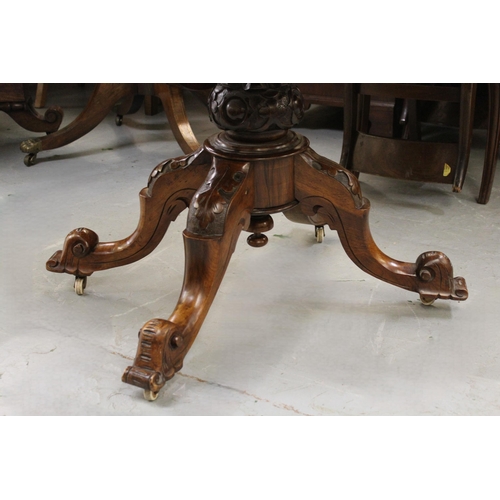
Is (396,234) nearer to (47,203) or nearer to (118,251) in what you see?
(118,251)

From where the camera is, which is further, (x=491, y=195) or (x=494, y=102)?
(x=491, y=195)

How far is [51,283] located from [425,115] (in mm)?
1374

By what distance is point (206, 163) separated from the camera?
1131mm

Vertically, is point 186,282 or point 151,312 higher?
point 186,282

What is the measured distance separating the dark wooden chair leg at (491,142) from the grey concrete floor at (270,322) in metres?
0.04

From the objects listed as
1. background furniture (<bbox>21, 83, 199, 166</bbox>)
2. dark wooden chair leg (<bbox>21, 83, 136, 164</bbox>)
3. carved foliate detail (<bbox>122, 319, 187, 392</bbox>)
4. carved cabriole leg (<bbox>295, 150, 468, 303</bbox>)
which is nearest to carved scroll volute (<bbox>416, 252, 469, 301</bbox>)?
carved cabriole leg (<bbox>295, 150, 468, 303</bbox>)

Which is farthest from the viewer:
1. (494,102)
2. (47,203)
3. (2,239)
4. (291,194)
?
(47,203)

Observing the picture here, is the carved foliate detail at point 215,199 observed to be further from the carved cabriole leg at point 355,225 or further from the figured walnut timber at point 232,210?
the carved cabriole leg at point 355,225

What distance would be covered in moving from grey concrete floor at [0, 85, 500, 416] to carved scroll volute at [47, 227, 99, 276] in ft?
0.18

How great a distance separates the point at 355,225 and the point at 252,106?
10.3 inches

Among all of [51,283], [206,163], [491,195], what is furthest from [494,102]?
[51,283]

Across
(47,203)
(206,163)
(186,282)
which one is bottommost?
(47,203)

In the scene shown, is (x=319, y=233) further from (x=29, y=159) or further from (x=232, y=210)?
(x=29, y=159)

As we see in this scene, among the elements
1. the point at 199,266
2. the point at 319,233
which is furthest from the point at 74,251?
the point at 319,233
